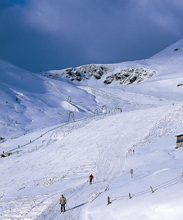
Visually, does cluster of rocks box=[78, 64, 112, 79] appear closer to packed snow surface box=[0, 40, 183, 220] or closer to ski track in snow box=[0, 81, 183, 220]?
packed snow surface box=[0, 40, 183, 220]

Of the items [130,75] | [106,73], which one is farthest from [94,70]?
[130,75]

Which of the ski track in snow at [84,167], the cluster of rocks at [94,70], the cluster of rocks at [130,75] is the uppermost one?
the cluster of rocks at [94,70]

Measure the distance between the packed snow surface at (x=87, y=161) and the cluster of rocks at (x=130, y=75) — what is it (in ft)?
245

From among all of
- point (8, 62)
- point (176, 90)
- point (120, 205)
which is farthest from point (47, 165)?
point (8, 62)

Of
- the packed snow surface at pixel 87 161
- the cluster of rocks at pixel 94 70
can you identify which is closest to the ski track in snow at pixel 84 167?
the packed snow surface at pixel 87 161

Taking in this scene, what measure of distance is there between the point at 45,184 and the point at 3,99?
5008 centimetres

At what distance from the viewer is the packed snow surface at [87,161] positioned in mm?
13391

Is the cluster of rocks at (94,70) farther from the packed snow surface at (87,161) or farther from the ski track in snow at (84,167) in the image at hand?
the ski track in snow at (84,167)

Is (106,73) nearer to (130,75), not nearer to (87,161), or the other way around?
(130,75)

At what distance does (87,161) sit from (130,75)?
459ft

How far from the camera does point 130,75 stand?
160500 mm

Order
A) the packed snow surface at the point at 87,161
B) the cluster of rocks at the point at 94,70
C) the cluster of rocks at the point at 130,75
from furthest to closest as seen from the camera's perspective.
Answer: the cluster of rocks at the point at 94,70 → the cluster of rocks at the point at 130,75 → the packed snow surface at the point at 87,161

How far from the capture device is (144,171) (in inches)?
744

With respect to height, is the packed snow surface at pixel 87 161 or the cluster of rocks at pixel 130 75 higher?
the cluster of rocks at pixel 130 75
